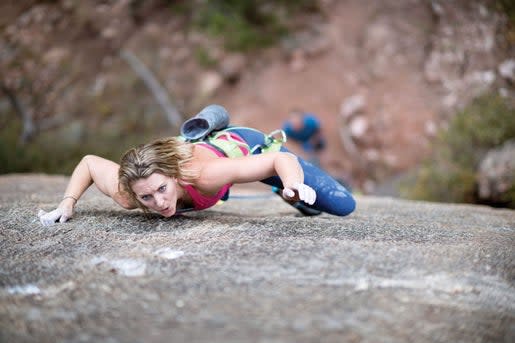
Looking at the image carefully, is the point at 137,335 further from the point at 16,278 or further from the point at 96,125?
the point at 96,125

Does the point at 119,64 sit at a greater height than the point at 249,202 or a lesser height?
greater

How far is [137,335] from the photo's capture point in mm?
1576

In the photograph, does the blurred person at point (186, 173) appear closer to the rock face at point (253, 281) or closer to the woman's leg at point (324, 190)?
the woman's leg at point (324, 190)

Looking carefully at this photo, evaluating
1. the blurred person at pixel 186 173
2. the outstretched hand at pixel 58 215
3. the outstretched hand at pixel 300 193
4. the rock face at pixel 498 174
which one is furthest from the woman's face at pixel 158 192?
the rock face at pixel 498 174

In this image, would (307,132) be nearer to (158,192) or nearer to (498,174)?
(498,174)

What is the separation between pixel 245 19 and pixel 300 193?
10100mm

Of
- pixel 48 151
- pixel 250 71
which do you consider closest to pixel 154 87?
pixel 250 71

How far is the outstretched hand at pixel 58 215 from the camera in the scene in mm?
2832

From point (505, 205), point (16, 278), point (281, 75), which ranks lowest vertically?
point (505, 205)

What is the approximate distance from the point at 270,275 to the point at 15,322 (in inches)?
35.0

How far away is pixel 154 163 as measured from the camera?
2586 mm

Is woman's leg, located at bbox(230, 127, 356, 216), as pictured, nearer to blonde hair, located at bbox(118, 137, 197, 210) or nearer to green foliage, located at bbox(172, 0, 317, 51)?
blonde hair, located at bbox(118, 137, 197, 210)

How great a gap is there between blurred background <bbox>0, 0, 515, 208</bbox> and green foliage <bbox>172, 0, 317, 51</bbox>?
3 centimetres

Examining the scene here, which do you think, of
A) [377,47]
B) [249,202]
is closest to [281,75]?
[377,47]
